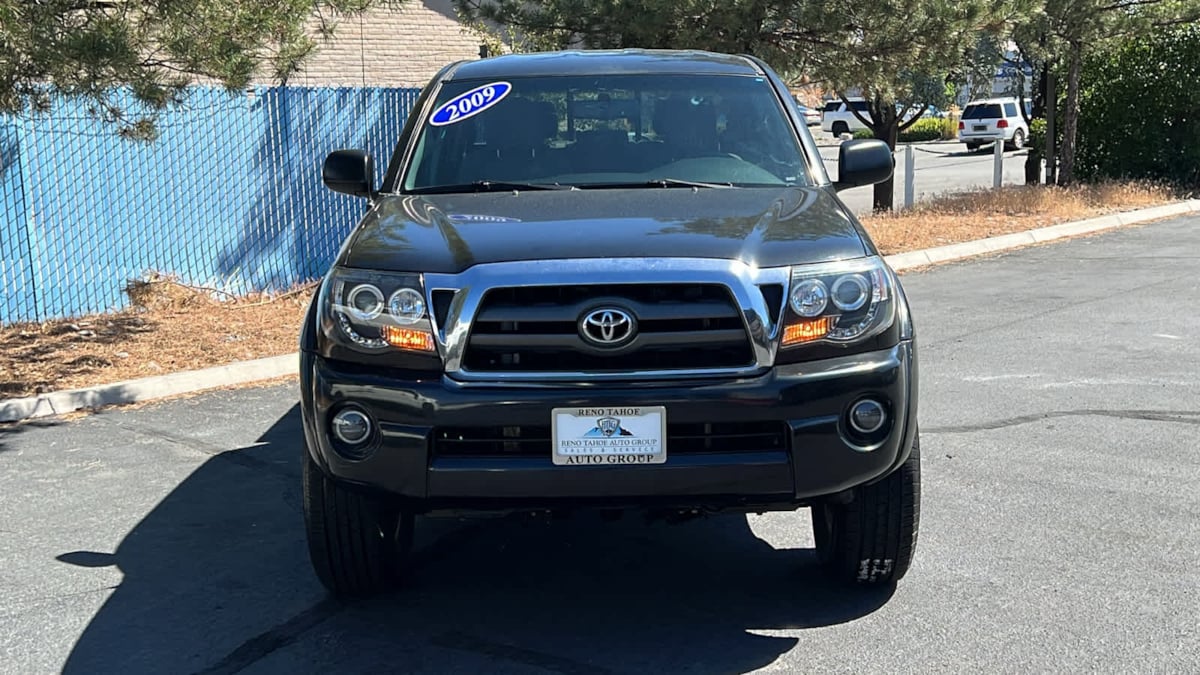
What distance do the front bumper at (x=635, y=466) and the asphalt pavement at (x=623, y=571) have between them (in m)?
0.55

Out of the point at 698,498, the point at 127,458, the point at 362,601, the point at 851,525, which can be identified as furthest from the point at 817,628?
the point at 127,458

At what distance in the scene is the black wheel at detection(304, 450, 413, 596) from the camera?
3.99 meters

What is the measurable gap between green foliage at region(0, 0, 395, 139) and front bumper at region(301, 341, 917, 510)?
410 cm

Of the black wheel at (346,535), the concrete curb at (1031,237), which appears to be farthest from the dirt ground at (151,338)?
the black wheel at (346,535)

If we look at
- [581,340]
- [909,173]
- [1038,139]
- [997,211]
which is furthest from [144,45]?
[1038,139]

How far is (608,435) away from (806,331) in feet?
2.12

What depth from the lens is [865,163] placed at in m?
5.23

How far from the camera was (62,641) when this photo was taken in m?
4.01

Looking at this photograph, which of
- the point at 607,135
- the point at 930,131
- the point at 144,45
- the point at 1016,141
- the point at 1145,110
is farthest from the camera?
the point at 930,131

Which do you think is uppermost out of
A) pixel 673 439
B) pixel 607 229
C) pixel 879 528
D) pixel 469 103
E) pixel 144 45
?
pixel 144 45

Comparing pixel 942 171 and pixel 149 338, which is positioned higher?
pixel 149 338

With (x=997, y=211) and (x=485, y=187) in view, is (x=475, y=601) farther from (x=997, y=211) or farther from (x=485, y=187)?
(x=997, y=211)

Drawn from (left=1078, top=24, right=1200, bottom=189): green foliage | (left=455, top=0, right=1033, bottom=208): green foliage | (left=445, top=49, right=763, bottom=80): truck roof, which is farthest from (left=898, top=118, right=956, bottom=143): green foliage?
(left=445, top=49, right=763, bottom=80): truck roof

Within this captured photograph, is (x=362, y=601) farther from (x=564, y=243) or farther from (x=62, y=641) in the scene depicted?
(x=564, y=243)
